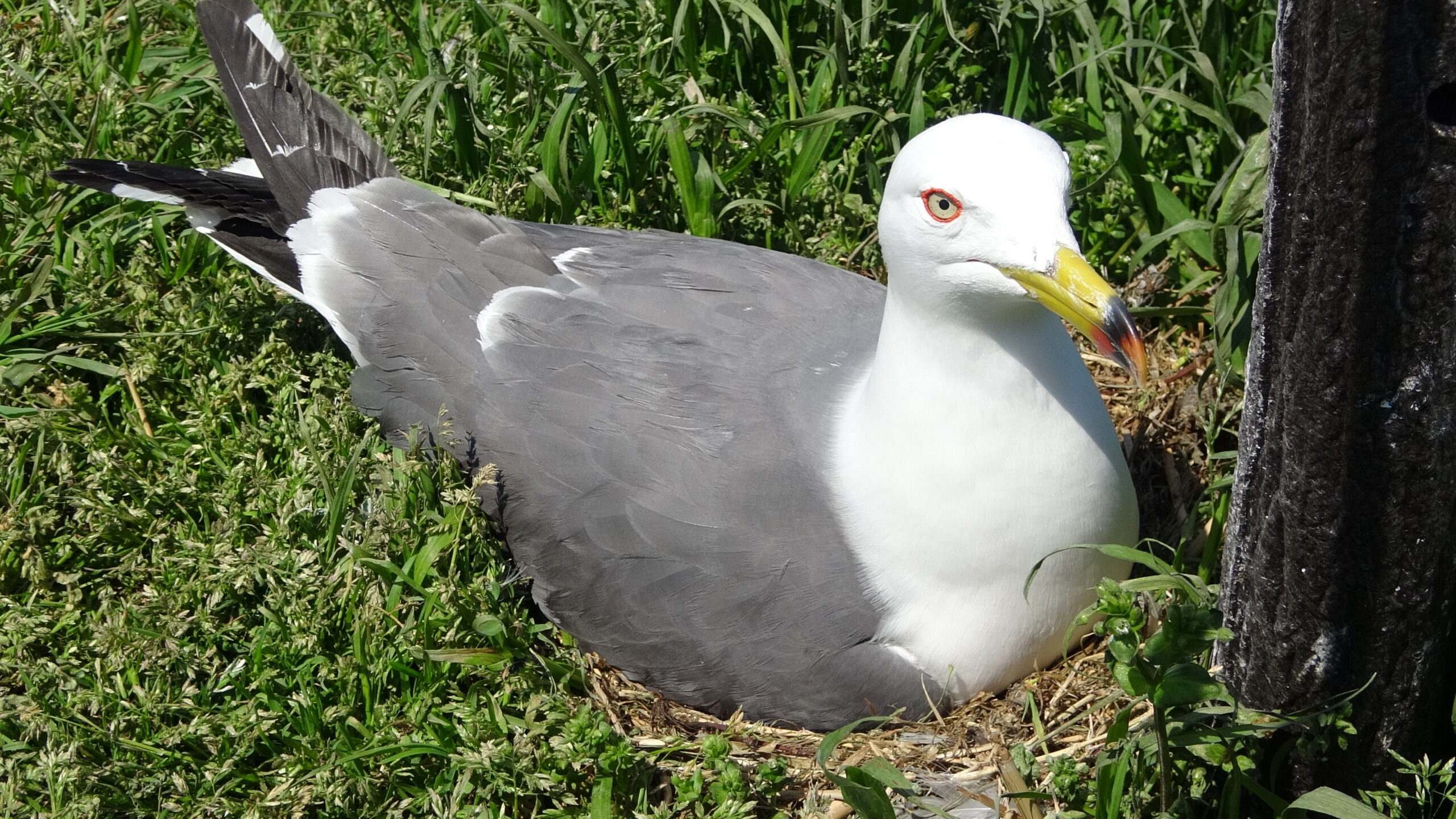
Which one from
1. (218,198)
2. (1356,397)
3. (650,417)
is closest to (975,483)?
(650,417)

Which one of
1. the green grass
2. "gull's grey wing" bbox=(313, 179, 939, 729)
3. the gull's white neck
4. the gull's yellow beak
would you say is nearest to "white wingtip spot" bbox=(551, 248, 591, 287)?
"gull's grey wing" bbox=(313, 179, 939, 729)

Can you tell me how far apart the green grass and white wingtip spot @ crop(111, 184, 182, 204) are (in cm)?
31

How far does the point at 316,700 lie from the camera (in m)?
3.18

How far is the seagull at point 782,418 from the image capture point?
2.83 meters

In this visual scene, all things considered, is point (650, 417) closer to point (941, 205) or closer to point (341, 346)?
point (941, 205)

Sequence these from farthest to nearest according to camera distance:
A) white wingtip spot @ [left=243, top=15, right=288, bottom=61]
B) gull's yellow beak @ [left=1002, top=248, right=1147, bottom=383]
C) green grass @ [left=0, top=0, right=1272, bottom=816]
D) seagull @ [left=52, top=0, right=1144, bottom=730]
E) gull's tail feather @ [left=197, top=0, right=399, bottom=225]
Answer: white wingtip spot @ [left=243, top=15, right=288, bottom=61] → gull's tail feather @ [left=197, top=0, right=399, bottom=225] → green grass @ [left=0, top=0, right=1272, bottom=816] → seagull @ [left=52, top=0, right=1144, bottom=730] → gull's yellow beak @ [left=1002, top=248, right=1147, bottom=383]

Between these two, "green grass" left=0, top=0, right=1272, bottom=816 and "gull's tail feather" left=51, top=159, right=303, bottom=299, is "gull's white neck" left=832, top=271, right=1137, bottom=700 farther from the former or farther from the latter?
"gull's tail feather" left=51, top=159, right=303, bottom=299

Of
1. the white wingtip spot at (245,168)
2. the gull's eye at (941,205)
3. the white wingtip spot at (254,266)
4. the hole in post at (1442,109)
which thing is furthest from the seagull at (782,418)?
the hole in post at (1442,109)

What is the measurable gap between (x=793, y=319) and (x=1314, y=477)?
145 cm

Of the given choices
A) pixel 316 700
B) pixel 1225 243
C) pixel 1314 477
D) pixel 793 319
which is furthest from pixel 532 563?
pixel 1225 243

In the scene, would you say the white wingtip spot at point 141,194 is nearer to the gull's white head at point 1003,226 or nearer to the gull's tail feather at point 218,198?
the gull's tail feather at point 218,198

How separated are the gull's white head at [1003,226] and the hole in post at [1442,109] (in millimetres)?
638

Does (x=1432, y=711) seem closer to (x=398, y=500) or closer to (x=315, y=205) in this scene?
(x=398, y=500)

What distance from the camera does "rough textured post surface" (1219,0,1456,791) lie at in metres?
2.03
